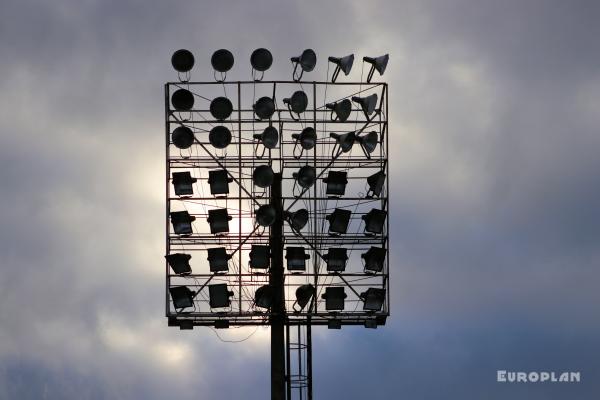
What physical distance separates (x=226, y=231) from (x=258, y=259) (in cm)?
137

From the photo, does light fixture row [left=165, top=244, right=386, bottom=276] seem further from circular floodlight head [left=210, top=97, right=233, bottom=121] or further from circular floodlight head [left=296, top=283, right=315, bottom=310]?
circular floodlight head [left=210, top=97, right=233, bottom=121]

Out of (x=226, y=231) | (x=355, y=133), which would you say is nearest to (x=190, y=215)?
(x=226, y=231)

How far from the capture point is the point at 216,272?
70.9 metres

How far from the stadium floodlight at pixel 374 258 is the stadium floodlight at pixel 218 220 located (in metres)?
4.44

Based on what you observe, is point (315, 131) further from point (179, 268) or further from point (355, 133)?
point (179, 268)

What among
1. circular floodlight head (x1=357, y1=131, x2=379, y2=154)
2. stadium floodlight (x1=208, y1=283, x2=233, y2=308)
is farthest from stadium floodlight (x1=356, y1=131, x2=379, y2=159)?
stadium floodlight (x1=208, y1=283, x2=233, y2=308)

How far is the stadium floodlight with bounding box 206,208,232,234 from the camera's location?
70938mm

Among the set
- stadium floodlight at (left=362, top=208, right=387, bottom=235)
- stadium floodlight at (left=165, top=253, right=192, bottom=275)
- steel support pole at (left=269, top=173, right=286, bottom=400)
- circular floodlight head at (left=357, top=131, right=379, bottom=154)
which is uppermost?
circular floodlight head at (left=357, top=131, right=379, bottom=154)

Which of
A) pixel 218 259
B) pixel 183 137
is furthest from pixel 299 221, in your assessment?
pixel 183 137

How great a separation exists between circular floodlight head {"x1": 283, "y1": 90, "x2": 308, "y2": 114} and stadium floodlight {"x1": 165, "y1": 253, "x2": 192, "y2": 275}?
5652 millimetres

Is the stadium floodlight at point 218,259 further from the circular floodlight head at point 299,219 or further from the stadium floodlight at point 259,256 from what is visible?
the circular floodlight head at point 299,219

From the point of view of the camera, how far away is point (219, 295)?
70500 mm

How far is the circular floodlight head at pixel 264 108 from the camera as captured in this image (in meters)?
70.8

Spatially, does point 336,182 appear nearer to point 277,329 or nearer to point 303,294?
point 303,294
